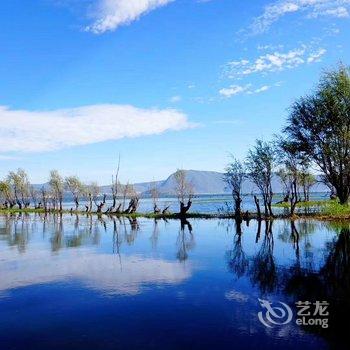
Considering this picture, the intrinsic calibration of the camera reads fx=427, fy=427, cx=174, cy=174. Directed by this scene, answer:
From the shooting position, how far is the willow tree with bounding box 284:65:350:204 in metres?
57.4

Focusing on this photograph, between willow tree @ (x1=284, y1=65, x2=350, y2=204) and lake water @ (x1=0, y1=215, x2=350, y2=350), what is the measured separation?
73.9 ft

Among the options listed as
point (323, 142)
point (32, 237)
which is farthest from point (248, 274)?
point (323, 142)

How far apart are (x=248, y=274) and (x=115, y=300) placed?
842 centimetres

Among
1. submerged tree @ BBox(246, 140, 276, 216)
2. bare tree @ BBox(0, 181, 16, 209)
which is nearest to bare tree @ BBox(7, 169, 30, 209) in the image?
bare tree @ BBox(0, 181, 16, 209)

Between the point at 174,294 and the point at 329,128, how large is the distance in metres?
46.1

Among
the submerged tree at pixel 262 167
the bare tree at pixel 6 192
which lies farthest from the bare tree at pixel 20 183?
the submerged tree at pixel 262 167

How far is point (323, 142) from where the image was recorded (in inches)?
2382

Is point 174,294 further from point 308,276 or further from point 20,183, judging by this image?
point 20,183

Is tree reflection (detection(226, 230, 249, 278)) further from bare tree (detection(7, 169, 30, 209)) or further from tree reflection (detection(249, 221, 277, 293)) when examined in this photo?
bare tree (detection(7, 169, 30, 209))

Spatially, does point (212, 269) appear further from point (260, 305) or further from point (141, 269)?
point (260, 305)

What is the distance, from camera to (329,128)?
59.6 metres

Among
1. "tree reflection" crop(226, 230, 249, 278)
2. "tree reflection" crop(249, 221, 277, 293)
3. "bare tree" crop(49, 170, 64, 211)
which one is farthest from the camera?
"bare tree" crop(49, 170, 64, 211)

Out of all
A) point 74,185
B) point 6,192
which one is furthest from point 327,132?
point 6,192

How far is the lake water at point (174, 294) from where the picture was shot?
47.4 feet
